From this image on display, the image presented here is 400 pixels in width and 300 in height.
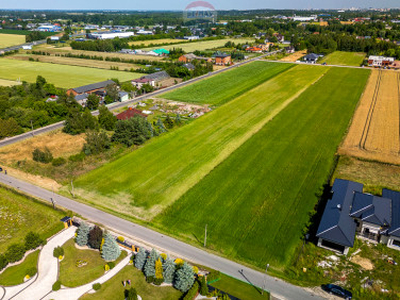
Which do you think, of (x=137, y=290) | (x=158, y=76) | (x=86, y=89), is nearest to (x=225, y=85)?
(x=158, y=76)

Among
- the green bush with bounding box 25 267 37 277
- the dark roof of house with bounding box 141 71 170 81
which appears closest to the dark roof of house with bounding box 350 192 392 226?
the green bush with bounding box 25 267 37 277

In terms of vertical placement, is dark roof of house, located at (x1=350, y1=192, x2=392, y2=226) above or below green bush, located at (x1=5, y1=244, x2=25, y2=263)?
above

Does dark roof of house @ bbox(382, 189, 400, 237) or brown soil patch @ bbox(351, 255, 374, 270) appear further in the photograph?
dark roof of house @ bbox(382, 189, 400, 237)

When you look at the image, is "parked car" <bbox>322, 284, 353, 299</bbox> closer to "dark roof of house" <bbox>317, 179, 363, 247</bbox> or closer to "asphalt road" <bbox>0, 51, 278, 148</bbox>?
"dark roof of house" <bbox>317, 179, 363, 247</bbox>

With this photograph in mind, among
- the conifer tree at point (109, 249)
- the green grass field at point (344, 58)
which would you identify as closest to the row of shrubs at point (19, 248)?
the conifer tree at point (109, 249)

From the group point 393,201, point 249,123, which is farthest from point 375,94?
point 393,201

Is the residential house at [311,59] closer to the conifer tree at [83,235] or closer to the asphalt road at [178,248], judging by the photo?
the asphalt road at [178,248]
